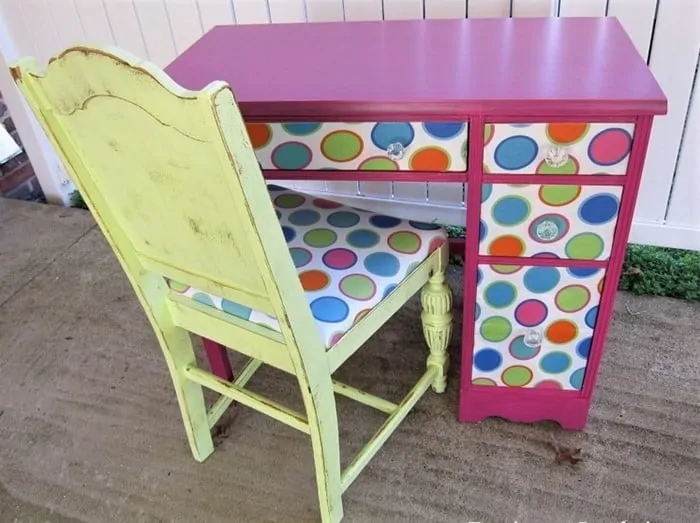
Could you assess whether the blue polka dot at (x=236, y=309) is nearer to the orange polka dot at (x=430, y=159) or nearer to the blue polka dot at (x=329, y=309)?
the blue polka dot at (x=329, y=309)

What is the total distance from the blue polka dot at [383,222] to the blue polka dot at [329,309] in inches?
8.2

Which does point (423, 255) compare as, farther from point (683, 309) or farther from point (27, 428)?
point (27, 428)

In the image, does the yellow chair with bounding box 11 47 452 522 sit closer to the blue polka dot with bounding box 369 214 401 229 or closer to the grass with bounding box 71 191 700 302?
the blue polka dot with bounding box 369 214 401 229

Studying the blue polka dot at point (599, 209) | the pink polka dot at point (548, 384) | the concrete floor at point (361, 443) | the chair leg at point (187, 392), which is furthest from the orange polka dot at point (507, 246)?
the chair leg at point (187, 392)

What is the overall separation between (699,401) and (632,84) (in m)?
0.74

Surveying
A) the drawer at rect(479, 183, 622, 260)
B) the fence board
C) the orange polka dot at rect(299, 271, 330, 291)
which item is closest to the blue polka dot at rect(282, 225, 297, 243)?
the orange polka dot at rect(299, 271, 330, 291)

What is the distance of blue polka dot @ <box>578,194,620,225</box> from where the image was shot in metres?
1.02

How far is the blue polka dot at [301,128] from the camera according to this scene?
1.04m

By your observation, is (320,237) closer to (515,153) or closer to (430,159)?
(430,159)

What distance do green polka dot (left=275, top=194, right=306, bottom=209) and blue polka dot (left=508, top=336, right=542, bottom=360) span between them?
0.47m

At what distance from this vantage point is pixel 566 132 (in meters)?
0.97

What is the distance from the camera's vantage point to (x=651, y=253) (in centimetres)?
169

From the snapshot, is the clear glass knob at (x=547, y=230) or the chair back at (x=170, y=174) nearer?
the chair back at (x=170, y=174)

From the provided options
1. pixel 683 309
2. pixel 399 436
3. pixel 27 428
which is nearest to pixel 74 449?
pixel 27 428
